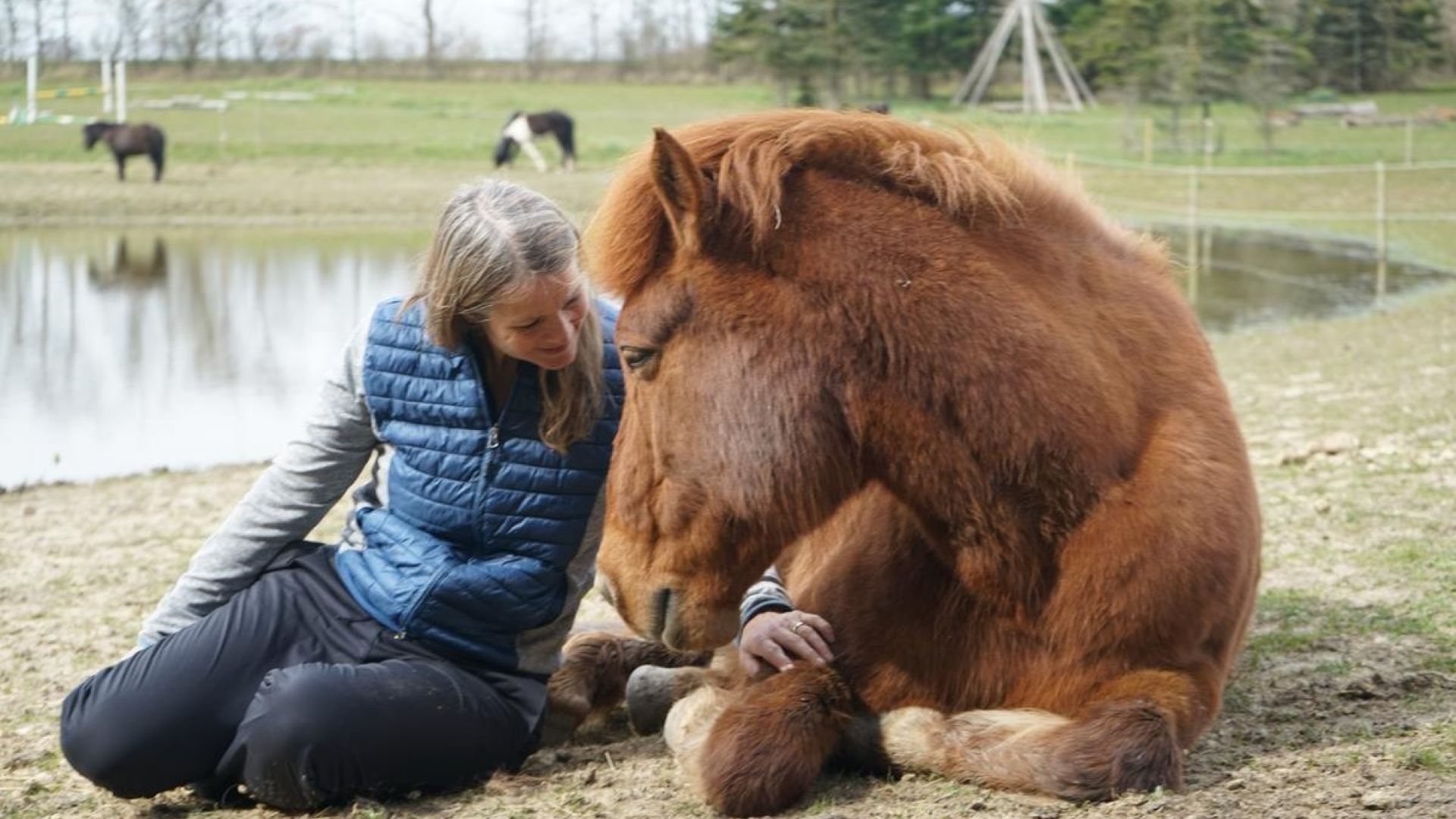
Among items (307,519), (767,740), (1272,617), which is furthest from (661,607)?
(1272,617)

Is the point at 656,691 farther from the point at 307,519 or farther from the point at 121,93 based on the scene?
the point at 121,93

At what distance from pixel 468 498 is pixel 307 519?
524mm

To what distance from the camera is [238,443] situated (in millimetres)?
9531

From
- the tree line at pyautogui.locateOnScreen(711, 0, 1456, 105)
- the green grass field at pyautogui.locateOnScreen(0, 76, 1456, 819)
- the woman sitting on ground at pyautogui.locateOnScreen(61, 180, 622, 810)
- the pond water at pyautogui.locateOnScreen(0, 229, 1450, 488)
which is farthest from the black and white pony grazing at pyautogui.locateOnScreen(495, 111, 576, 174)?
the woman sitting on ground at pyautogui.locateOnScreen(61, 180, 622, 810)

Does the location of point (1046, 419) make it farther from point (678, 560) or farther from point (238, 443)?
point (238, 443)

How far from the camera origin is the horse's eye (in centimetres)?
307

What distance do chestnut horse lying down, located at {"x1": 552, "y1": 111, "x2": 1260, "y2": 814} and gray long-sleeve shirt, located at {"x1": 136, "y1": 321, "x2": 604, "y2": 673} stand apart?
→ 47 centimetres

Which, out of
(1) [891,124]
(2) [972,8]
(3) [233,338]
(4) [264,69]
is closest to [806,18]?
(2) [972,8]

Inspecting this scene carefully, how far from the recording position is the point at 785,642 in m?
3.46

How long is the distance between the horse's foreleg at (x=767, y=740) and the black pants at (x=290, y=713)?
0.52 metres

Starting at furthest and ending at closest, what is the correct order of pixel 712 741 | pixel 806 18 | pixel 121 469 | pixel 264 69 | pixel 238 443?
pixel 264 69 → pixel 806 18 → pixel 238 443 → pixel 121 469 → pixel 712 741

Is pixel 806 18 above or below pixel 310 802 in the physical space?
above

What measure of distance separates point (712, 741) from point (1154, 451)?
3.64 ft

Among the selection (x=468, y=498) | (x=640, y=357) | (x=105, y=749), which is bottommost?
(x=105, y=749)
